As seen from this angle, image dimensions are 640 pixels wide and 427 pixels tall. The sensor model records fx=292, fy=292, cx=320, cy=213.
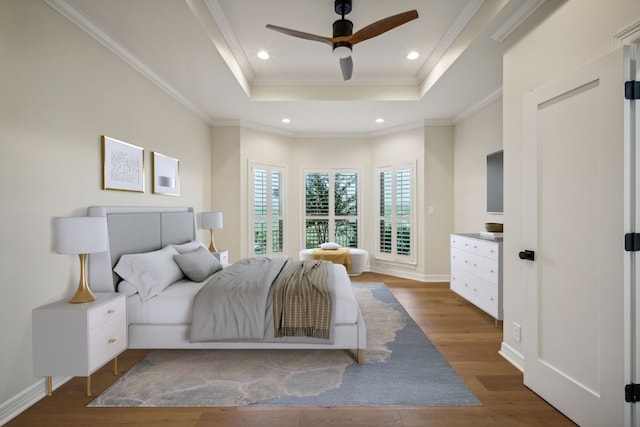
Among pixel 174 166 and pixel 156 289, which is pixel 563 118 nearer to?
pixel 156 289

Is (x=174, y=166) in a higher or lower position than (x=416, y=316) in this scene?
higher

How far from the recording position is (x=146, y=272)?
252cm

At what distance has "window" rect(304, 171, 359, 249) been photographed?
591 centimetres

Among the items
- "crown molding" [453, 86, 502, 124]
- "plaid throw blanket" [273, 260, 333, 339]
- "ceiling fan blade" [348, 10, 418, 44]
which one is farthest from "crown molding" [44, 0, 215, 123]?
"crown molding" [453, 86, 502, 124]

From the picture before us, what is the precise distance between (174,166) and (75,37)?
1737mm

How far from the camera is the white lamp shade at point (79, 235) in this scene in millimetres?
1943

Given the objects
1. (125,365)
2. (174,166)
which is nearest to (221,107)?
(174,166)

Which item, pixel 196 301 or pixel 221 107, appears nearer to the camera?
pixel 196 301

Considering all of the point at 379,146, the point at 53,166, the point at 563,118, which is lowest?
the point at 53,166

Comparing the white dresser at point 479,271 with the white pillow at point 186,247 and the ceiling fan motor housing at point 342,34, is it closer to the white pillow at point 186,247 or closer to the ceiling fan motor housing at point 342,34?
the ceiling fan motor housing at point 342,34

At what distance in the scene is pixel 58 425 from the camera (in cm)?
175

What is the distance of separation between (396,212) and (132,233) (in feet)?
13.9

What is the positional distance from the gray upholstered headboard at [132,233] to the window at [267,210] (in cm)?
148

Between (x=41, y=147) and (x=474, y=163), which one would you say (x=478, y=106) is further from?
(x=41, y=147)
